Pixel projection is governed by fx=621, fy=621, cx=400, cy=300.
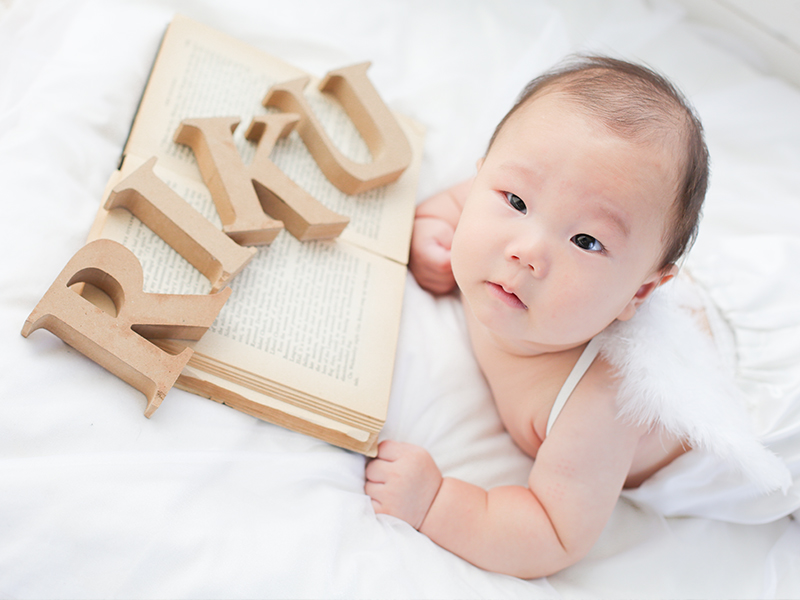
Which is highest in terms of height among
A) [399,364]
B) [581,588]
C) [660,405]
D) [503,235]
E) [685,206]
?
[685,206]

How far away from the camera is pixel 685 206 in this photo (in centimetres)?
81

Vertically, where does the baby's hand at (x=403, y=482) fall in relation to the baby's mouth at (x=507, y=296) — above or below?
below

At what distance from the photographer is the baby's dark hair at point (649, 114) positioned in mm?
772

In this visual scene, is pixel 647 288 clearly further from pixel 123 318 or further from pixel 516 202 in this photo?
pixel 123 318

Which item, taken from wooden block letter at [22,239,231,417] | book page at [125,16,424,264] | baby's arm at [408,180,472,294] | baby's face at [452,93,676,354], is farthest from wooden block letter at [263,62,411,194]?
wooden block letter at [22,239,231,417]

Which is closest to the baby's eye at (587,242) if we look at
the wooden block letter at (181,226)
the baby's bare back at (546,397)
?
the baby's bare back at (546,397)

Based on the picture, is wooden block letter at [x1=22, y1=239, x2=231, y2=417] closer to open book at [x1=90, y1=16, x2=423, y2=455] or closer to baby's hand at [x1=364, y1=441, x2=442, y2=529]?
open book at [x1=90, y1=16, x2=423, y2=455]

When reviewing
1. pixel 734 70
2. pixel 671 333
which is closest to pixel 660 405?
pixel 671 333

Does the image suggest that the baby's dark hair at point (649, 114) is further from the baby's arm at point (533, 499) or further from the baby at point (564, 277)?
the baby's arm at point (533, 499)

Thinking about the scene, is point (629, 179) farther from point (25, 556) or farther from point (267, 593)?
point (25, 556)

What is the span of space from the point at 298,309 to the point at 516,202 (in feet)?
1.11

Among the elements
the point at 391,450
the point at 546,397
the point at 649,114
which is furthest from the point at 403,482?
the point at 649,114

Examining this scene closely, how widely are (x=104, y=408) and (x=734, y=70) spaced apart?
1410 mm

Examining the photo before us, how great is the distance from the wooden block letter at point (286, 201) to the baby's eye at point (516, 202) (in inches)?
9.7
